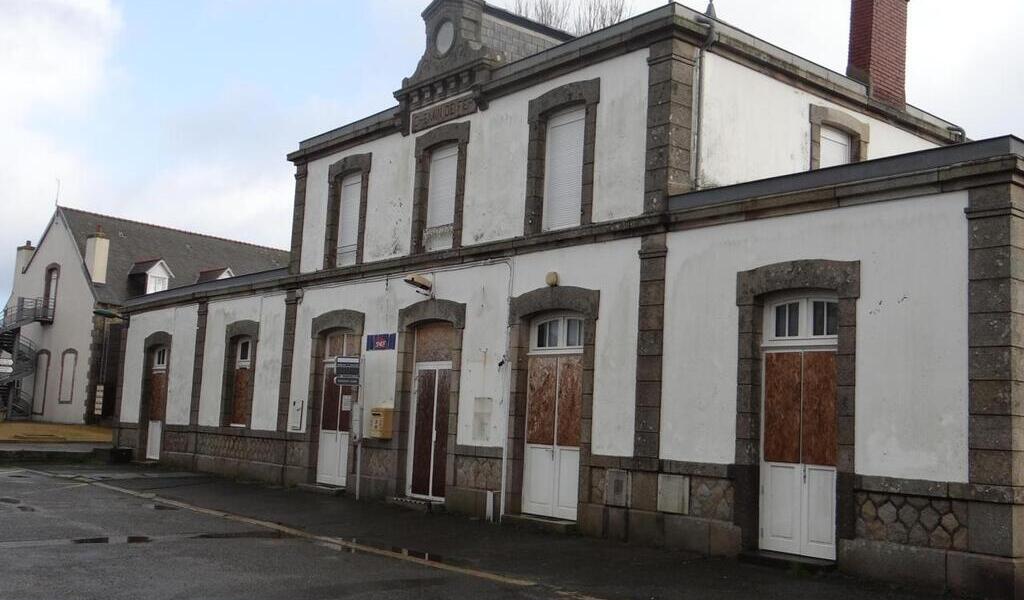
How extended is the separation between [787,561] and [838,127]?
7131mm

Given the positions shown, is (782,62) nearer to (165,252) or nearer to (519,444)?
(519,444)

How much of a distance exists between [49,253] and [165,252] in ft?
14.9

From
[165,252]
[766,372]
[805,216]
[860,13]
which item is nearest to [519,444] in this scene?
[766,372]

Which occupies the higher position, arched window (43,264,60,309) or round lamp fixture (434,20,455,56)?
round lamp fixture (434,20,455,56)

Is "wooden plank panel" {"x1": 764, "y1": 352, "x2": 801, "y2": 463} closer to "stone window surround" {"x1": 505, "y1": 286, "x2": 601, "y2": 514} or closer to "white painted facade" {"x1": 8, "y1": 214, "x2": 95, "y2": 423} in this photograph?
"stone window surround" {"x1": 505, "y1": 286, "x2": 601, "y2": 514}

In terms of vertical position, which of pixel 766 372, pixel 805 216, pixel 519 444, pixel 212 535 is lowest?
pixel 212 535

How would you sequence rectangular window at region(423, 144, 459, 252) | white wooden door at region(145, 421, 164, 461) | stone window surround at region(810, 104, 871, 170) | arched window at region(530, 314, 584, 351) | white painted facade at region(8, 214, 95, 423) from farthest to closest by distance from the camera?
white painted facade at region(8, 214, 95, 423) < white wooden door at region(145, 421, 164, 461) < rectangular window at region(423, 144, 459, 252) < stone window surround at region(810, 104, 871, 170) < arched window at region(530, 314, 584, 351)

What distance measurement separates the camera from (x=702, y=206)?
40.1 feet

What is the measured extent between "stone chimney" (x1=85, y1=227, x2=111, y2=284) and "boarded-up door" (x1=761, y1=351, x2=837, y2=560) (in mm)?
33343

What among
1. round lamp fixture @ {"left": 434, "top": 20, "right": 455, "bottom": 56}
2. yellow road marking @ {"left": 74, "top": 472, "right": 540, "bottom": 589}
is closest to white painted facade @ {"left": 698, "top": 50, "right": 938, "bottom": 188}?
round lamp fixture @ {"left": 434, "top": 20, "right": 455, "bottom": 56}

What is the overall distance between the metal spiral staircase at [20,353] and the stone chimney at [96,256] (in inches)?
142

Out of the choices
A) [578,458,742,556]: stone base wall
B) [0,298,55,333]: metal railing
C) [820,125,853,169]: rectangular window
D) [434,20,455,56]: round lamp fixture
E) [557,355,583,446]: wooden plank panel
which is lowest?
[578,458,742,556]: stone base wall

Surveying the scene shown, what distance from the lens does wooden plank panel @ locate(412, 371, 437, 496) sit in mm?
16219

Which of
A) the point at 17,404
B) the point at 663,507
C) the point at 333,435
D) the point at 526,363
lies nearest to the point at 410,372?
the point at 333,435
